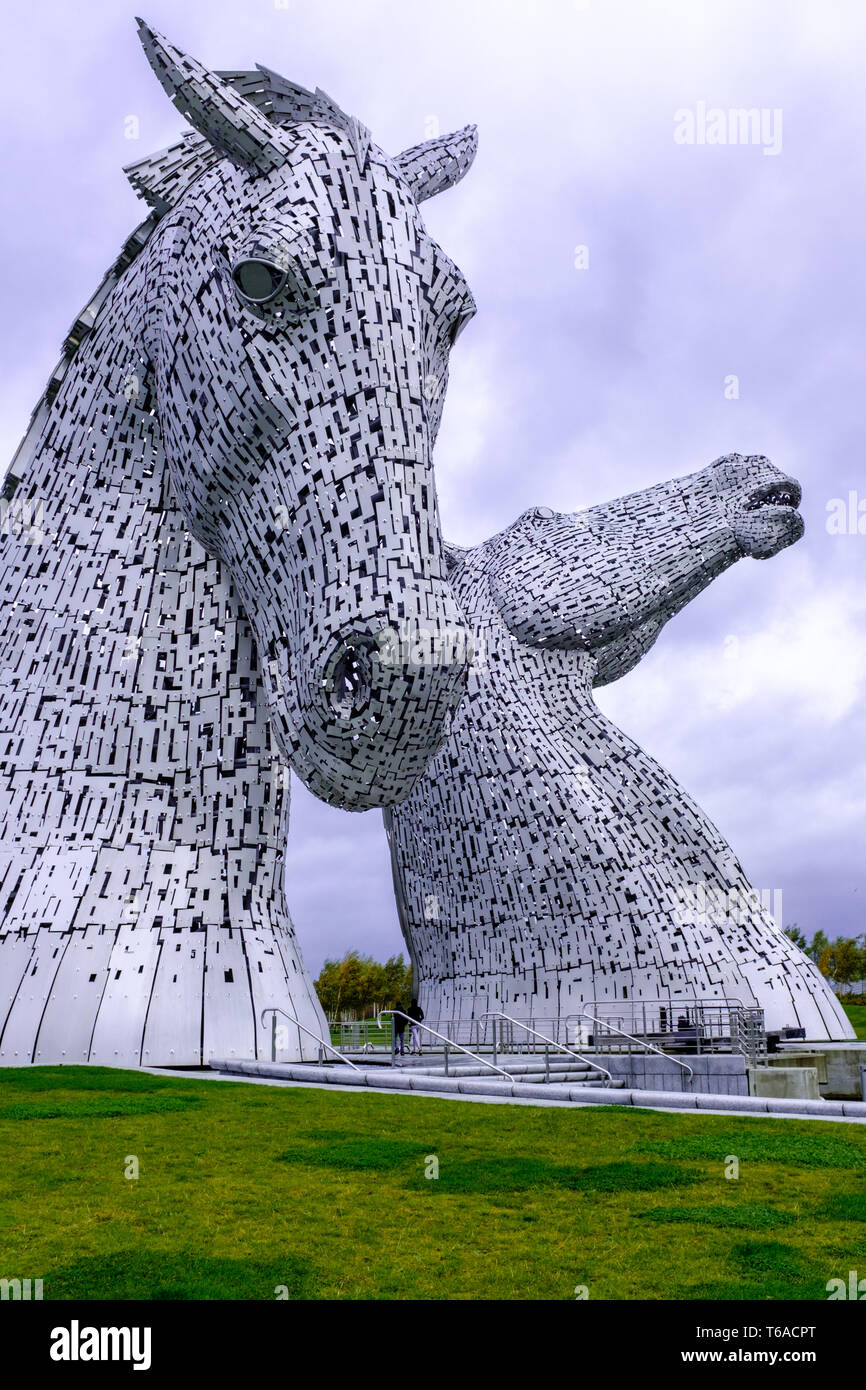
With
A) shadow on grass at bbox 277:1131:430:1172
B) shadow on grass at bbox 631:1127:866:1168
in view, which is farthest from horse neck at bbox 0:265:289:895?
shadow on grass at bbox 631:1127:866:1168

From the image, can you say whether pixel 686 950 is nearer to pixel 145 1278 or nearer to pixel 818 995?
pixel 818 995

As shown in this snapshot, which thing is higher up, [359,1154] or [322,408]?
[322,408]

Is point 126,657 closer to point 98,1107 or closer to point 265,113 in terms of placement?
point 98,1107

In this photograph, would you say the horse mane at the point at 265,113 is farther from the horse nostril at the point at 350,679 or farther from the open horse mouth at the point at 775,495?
the open horse mouth at the point at 775,495

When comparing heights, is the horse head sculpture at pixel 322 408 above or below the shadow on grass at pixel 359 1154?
above

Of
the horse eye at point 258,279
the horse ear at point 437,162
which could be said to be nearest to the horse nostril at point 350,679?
the horse eye at point 258,279

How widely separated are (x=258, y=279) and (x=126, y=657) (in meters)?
2.45

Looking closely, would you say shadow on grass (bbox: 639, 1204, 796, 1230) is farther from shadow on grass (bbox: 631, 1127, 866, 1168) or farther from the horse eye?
the horse eye

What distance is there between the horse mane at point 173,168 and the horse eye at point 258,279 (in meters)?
0.80

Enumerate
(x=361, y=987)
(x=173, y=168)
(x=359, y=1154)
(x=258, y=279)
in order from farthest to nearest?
(x=361, y=987), (x=173, y=168), (x=258, y=279), (x=359, y=1154)

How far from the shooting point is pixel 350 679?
439 cm

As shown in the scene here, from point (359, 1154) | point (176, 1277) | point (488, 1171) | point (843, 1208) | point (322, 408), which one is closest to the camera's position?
point (176, 1277)

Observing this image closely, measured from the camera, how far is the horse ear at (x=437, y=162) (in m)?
6.18

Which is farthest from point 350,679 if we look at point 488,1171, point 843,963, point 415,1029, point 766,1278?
point 843,963
